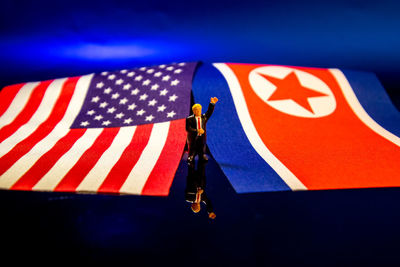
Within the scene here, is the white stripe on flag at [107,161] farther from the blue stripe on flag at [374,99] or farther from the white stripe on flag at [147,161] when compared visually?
the blue stripe on flag at [374,99]

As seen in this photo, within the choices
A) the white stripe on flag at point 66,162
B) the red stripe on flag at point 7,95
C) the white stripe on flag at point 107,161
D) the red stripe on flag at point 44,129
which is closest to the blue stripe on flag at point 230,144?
the white stripe on flag at point 107,161

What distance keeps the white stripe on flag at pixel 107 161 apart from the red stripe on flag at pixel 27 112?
0.95 metres

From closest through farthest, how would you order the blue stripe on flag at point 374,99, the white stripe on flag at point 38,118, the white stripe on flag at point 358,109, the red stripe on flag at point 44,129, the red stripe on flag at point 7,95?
1. the red stripe on flag at point 44,129
2. the white stripe on flag at point 38,118
3. the white stripe on flag at point 358,109
4. the blue stripe on flag at point 374,99
5. the red stripe on flag at point 7,95

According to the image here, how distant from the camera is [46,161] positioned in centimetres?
185

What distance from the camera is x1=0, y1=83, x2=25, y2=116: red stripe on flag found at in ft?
9.52

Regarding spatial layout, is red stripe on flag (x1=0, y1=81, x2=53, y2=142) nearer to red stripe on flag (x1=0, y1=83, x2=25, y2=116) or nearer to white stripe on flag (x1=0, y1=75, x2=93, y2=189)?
white stripe on flag (x1=0, y1=75, x2=93, y2=189)

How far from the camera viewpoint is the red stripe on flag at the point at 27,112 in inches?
95.6

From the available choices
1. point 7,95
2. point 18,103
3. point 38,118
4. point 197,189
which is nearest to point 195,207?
point 197,189

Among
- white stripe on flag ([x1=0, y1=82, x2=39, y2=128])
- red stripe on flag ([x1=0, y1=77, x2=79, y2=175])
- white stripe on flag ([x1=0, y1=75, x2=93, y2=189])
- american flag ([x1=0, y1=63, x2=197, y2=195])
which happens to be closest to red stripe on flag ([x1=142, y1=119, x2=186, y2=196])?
american flag ([x1=0, y1=63, x2=197, y2=195])

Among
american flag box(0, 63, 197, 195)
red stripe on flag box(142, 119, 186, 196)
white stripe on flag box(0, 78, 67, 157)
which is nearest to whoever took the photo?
red stripe on flag box(142, 119, 186, 196)

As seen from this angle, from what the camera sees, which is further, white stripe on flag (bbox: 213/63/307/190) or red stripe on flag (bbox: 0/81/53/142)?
red stripe on flag (bbox: 0/81/53/142)

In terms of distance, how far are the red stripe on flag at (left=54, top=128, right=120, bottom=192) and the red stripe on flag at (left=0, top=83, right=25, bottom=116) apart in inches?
52.0

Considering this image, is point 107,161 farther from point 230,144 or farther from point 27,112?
point 27,112

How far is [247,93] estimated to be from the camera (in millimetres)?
2838
